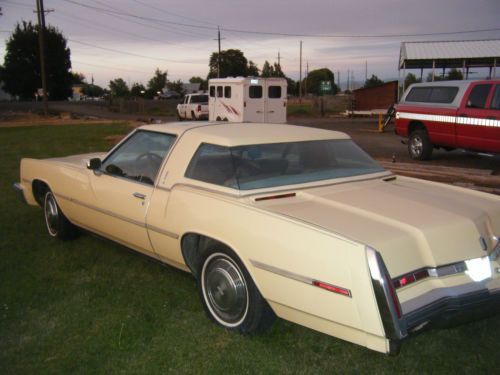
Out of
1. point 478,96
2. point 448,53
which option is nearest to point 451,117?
point 478,96

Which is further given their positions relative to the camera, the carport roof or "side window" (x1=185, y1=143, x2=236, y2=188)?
the carport roof

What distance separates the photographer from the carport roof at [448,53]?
2728 centimetres

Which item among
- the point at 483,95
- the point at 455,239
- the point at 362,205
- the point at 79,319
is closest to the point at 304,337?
the point at 362,205

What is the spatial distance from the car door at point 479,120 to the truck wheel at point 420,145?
1.00 metres

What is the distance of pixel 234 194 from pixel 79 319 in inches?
57.3

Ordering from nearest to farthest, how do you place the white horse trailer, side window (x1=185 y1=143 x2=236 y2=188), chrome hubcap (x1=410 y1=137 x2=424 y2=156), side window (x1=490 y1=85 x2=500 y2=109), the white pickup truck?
side window (x1=185 y1=143 x2=236 y2=188) → side window (x1=490 y1=85 x2=500 y2=109) → chrome hubcap (x1=410 y1=137 x2=424 y2=156) → the white horse trailer → the white pickup truck

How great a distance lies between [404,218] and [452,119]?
8.79m

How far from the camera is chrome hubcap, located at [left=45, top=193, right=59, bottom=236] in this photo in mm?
5582

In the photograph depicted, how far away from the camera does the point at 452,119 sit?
1111cm

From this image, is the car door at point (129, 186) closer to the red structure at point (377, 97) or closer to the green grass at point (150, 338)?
the green grass at point (150, 338)

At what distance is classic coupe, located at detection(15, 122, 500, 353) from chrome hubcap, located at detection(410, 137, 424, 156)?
27.1 ft

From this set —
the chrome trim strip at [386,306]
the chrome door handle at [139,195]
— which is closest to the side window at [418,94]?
the chrome door handle at [139,195]

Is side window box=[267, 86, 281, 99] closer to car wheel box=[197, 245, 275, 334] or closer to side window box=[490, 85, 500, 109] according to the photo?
side window box=[490, 85, 500, 109]

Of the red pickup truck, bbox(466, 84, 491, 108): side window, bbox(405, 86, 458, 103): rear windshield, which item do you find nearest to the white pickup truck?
the red pickup truck
